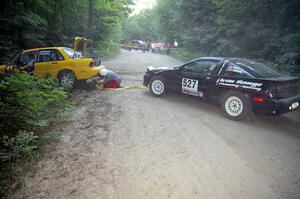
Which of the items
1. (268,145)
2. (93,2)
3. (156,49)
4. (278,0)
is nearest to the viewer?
(268,145)

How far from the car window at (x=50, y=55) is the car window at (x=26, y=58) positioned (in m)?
0.40

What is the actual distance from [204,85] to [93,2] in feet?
55.7

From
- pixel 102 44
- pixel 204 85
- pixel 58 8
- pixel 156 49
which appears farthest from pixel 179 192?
pixel 156 49

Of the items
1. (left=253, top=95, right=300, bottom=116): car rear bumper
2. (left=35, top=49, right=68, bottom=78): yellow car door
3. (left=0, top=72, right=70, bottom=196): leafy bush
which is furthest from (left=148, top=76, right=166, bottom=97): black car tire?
(left=0, top=72, right=70, bottom=196): leafy bush

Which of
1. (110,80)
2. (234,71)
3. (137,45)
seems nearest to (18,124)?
(110,80)

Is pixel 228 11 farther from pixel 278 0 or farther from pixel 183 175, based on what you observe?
pixel 183 175

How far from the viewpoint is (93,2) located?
19.7 metres

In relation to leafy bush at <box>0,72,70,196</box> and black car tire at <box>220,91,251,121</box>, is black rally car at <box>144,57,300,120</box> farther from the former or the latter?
leafy bush at <box>0,72,70,196</box>

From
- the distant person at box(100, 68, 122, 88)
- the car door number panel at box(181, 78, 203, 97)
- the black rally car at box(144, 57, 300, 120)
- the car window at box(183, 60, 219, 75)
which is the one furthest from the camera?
the distant person at box(100, 68, 122, 88)

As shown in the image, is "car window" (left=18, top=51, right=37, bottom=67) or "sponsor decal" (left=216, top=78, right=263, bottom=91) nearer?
"sponsor decal" (left=216, top=78, right=263, bottom=91)

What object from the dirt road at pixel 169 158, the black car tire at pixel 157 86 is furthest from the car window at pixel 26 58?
the black car tire at pixel 157 86

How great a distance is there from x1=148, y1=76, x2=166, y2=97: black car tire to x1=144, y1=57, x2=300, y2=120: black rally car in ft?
1.72

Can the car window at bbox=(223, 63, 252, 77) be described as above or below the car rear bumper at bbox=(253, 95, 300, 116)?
above

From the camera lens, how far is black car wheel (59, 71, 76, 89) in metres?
8.24
